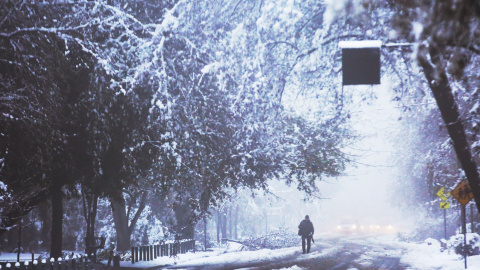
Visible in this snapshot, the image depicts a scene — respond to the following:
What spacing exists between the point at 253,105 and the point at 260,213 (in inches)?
1940

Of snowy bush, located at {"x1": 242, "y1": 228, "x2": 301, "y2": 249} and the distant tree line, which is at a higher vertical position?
the distant tree line

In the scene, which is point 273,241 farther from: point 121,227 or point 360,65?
point 360,65

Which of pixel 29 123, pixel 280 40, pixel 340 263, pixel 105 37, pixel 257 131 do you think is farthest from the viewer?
pixel 340 263

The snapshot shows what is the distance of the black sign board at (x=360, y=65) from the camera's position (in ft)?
31.3

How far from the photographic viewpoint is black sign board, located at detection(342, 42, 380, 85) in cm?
953

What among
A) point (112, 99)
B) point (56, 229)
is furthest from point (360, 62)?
point (56, 229)

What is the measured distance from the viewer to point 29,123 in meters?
12.3

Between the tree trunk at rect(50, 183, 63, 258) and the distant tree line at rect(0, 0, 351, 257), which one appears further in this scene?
the tree trunk at rect(50, 183, 63, 258)

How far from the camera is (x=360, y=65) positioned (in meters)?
9.64

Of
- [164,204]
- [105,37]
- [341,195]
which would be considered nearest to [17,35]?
[105,37]

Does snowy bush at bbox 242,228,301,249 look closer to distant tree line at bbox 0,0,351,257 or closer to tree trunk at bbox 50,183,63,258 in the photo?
distant tree line at bbox 0,0,351,257

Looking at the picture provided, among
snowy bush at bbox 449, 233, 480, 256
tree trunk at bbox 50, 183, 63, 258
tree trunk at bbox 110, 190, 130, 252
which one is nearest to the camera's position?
tree trunk at bbox 50, 183, 63, 258

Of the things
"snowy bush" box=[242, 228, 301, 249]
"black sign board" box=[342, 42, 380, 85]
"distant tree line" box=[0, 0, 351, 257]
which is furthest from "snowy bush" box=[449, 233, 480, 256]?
"snowy bush" box=[242, 228, 301, 249]

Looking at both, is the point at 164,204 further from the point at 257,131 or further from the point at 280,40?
the point at 280,40
